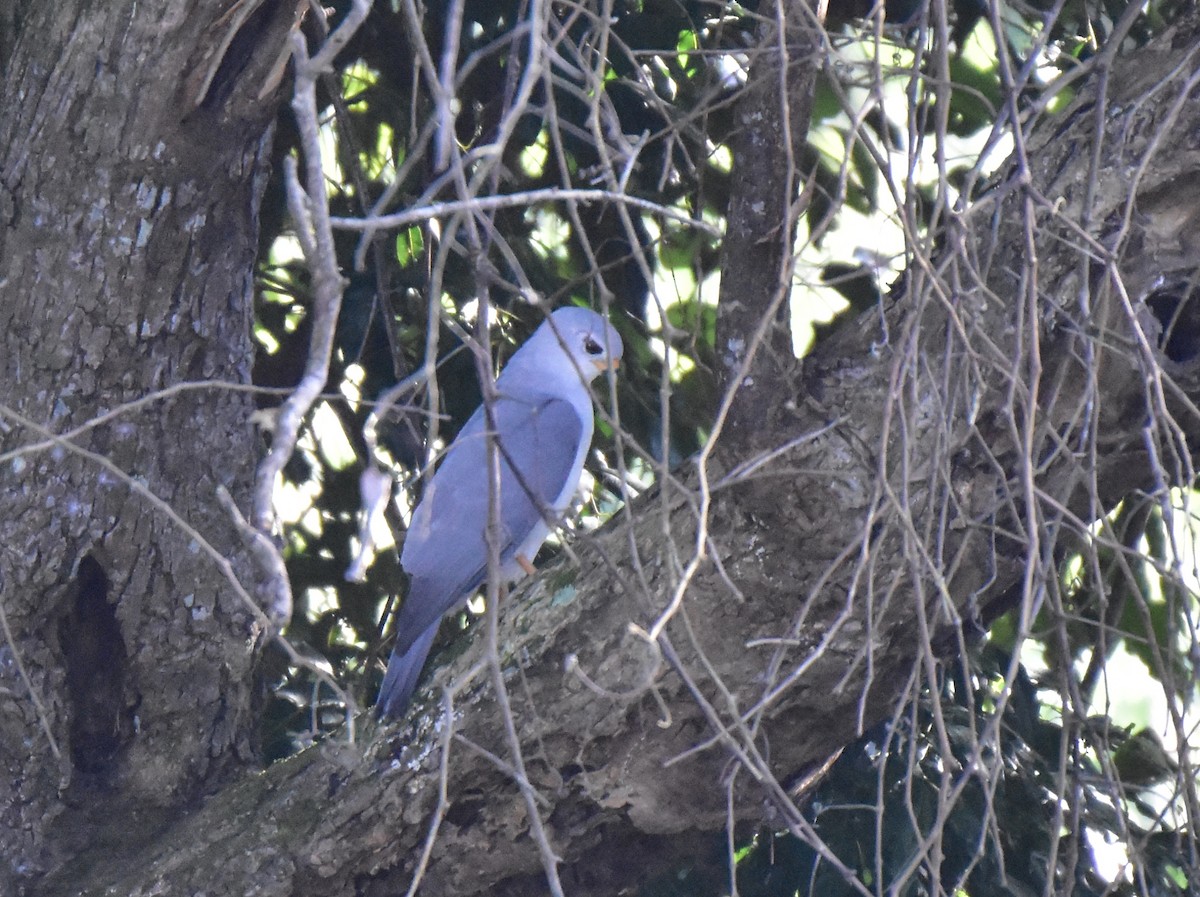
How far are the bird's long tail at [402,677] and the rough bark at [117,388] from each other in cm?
31

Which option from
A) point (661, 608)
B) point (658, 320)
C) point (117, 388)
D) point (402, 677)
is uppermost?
point (117, 388)

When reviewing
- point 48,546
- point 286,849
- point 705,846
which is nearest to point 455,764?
point 286,849

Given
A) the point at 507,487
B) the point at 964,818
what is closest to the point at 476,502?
the point at 507,487

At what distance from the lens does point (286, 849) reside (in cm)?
247

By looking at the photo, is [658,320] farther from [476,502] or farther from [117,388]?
[117,388]

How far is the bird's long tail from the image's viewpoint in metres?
2.64

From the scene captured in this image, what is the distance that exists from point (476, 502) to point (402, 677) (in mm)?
634

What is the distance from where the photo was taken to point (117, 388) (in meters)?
2.63

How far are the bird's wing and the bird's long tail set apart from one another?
0.02m

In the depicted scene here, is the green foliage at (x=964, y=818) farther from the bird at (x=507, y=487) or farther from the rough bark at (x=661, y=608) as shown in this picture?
the bird at (x=507, y=487)

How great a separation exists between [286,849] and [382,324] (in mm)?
1326

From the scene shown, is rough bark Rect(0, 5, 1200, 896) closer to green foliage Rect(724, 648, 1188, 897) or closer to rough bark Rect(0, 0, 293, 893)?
rough bark Rect(0, 0, 293, 893)

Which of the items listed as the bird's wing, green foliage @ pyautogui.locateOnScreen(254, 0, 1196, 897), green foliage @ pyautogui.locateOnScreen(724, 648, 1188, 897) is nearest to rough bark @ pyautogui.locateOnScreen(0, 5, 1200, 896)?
green foliage @ pyautogui.locateOnScreen(724, 648, 1188, 897)

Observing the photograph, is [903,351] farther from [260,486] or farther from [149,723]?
[149,723]
